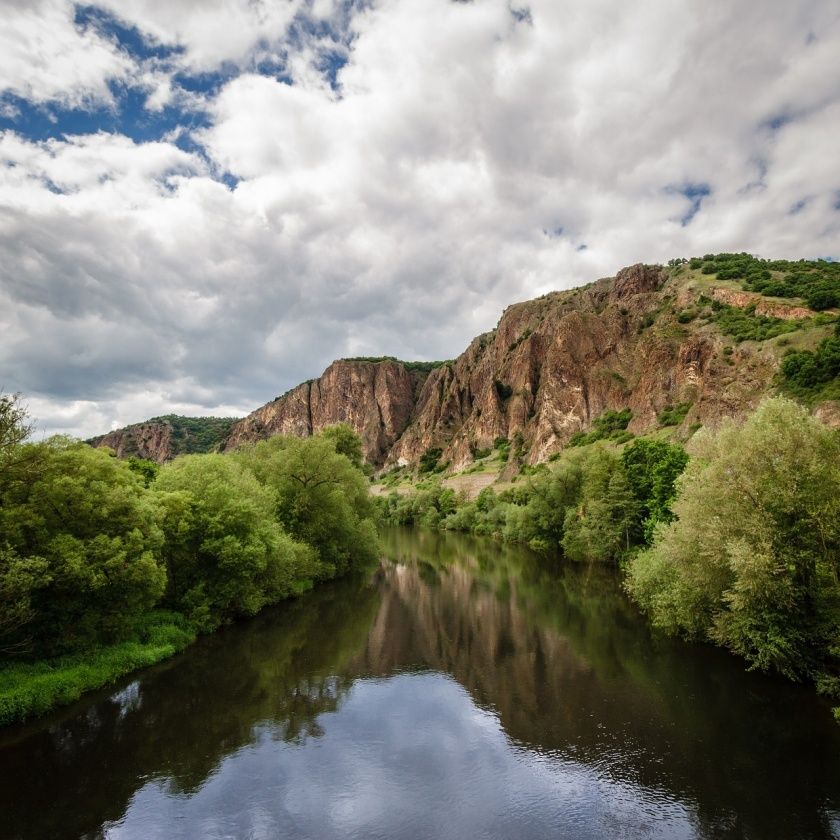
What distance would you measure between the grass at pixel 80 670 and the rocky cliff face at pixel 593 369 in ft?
218

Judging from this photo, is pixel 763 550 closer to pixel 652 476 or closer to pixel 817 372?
pixel 652 476

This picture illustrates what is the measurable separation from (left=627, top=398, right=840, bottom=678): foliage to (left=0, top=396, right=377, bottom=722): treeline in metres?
21.1

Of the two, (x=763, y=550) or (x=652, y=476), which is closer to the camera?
(x=763, y=550)

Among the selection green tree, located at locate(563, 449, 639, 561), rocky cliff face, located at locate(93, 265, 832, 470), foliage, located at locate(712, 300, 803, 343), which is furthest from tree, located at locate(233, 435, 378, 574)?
foliage, located at locate(712, 300, 803, 343)

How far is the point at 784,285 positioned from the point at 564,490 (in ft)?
228

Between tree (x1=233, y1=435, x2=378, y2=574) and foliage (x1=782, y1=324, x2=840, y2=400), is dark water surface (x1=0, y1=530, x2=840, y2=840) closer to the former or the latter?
tree (x1=233, y1=435, x2=378, y2=574)

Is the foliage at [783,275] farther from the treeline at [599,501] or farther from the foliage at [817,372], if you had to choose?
the treeline at [599,501]

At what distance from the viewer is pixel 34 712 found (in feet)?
55.5

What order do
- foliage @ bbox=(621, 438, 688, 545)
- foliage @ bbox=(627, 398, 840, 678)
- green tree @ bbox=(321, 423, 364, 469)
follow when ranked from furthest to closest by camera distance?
green tree @ bbox=(321, 423, 364, 469) → foliage @ bbox=(621, 438, 688, 545) → foliage @ bbox=(627, 398, 840, 678)

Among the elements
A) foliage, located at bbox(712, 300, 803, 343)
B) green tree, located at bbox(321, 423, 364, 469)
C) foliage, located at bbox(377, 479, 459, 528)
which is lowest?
A: foliage, located at bbox(377, 479, 459, 528)

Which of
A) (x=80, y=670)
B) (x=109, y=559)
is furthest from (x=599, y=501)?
(x=80, y=670)

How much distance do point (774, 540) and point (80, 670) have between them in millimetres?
25210

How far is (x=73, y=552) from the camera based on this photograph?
1814 centimetres

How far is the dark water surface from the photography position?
478 inches
